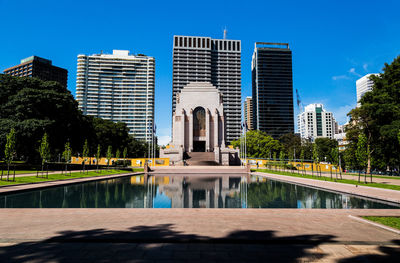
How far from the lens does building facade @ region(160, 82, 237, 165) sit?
5966cm

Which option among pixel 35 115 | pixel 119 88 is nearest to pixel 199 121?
pixel 35 115

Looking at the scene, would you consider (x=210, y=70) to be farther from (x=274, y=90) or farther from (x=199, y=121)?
(x=199, y=121)

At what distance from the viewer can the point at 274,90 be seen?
503 ft

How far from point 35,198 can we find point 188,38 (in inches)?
5347

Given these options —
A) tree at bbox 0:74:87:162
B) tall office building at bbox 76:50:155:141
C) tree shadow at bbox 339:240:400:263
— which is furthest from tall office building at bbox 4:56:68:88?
tree shadow at bbox 339:240:400:263

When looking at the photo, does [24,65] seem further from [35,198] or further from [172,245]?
[172,245]

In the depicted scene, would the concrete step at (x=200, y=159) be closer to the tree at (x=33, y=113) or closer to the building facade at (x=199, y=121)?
the building facade at (x=199, y=121)

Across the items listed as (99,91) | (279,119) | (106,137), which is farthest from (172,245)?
(279,119)

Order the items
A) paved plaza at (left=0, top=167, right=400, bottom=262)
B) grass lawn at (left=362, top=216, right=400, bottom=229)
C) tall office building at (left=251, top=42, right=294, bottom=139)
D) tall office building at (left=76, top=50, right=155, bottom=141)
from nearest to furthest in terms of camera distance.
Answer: paved plaza at (left=0, top=167, right=400, bottom=262), grass lawn at (left=362, top=216, right=400, bottom=229), tall office building at (left=76, top=50, right=155, bottom=141), tall office building at (left=251, top=42, right=294, bottom=139)

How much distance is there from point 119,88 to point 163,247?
138 m

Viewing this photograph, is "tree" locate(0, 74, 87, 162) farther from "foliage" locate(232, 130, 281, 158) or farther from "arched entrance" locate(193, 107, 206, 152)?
"foliage" locate(232, 130, 281, 158)

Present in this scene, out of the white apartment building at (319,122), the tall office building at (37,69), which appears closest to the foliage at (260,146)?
the tall office building at (37,69)

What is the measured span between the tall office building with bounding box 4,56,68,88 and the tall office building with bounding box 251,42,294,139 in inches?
5025

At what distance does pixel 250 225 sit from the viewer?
7.12 metres
